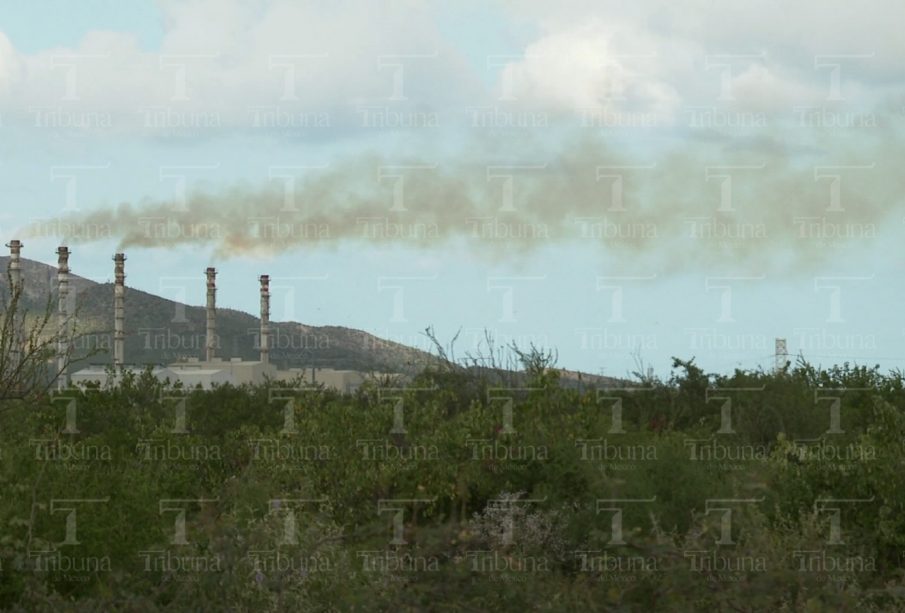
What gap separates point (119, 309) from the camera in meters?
69.9

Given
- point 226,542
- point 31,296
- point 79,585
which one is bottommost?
point 79,585

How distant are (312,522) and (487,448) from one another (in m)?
3.74

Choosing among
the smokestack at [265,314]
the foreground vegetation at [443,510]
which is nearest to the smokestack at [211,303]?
the smokestack at [265,314]

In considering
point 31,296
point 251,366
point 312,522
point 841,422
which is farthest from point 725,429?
point 31,296

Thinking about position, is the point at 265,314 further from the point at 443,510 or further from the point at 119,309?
the point at 443,510

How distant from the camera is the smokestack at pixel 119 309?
68.1 meters

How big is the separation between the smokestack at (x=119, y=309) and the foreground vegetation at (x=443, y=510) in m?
46.8

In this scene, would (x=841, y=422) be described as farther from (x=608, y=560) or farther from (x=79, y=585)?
(x=79, y=585)

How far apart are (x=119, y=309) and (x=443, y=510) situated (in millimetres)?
58372

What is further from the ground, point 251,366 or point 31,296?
point 31,296

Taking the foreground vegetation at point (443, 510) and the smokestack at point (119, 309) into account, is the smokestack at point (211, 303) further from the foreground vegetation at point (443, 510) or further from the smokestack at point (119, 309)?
the foreground vegetation at point (443, 510)

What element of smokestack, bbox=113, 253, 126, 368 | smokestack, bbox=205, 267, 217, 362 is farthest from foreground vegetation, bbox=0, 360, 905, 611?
smokestack, bbox=205, 267, 217, 362

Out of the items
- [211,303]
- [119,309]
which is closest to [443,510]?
[119,309]

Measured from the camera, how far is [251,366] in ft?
235
